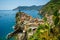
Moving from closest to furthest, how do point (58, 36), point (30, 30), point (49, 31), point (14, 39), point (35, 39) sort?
point (58, 36), point (49, 31), point (35, 39), point (30, 30), point (14, 39)

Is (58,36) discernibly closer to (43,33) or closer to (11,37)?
(43,33)

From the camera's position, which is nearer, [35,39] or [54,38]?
[54,38]

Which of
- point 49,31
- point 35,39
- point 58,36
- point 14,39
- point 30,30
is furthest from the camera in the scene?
point 14,39

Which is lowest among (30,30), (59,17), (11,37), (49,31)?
(11,37)

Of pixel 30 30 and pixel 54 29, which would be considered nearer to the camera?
pixel 54 29

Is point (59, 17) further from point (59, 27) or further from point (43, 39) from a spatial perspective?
point (43, 39)

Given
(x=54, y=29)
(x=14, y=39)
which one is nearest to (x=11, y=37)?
(x=14, y=39)

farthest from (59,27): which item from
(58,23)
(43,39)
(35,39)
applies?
(35,39)

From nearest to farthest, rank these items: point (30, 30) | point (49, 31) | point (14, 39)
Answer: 1. point (49, 31)
2. point (30, 30)
3. point (14, 39)

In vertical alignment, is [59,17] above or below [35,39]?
above

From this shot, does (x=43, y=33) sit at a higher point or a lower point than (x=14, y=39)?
higher
